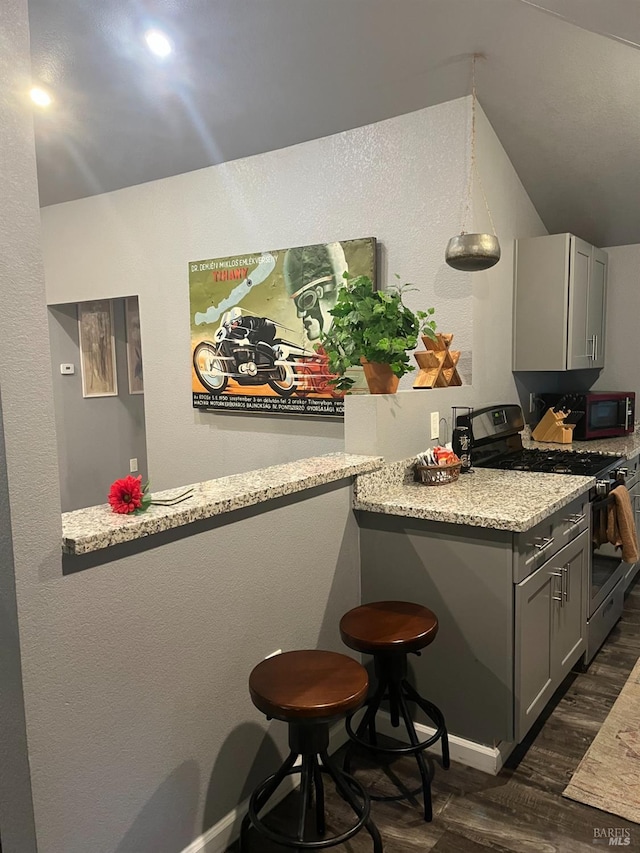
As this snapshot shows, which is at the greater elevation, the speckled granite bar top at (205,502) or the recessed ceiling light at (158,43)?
the recessed ceiling light at (158,43)

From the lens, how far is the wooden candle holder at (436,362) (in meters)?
2.95

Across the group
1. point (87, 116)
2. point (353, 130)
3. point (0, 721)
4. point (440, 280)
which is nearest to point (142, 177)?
point (87, 116)

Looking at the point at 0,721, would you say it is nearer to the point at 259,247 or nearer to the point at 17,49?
the point at 17,49

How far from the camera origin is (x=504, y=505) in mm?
2242

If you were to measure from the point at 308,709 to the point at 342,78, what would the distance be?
2.83m

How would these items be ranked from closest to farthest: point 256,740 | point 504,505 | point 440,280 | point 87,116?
point 256,740 → point 504,505 → point 440,280 → point 87,116

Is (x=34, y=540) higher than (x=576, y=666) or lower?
higher

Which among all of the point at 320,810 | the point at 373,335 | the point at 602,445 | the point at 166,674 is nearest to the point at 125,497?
the point at 166,674

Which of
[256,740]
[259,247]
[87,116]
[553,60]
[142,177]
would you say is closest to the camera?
[256,740]

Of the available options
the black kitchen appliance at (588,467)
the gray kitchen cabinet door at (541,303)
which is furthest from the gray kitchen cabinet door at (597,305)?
the black kitchen appliance at (588,467)

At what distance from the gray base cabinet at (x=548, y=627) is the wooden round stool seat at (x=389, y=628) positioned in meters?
0.35

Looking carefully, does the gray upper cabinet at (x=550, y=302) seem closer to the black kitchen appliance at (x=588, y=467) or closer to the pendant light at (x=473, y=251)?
the black kitchen appliance at (x=588, y=467)

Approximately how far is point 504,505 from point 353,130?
2314 millimetres

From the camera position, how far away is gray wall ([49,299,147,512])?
521cm
